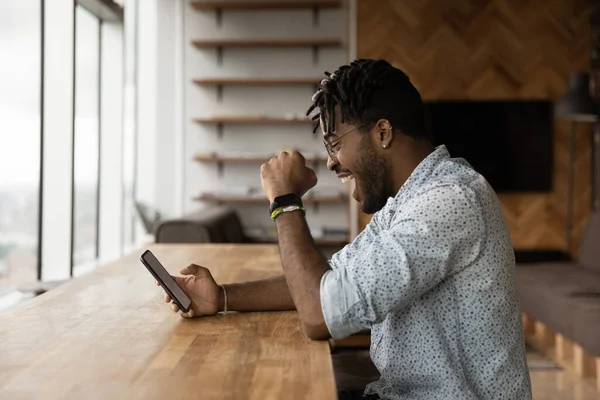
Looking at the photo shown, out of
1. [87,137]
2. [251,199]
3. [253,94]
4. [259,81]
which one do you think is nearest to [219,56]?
[253,94]

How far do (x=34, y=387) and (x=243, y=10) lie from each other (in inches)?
234

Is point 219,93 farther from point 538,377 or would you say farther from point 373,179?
point 373,179

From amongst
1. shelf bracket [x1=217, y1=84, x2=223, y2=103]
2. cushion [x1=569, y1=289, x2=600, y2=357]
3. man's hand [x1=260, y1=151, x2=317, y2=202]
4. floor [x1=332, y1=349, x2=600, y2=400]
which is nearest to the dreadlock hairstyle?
man's hand [x1=260, y1=151, x2=317, y2=202]

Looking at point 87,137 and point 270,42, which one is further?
point 270,42

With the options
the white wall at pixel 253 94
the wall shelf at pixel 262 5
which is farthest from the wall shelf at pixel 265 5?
the white wall at pixel 253 94

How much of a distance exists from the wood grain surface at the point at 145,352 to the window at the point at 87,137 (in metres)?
3.08

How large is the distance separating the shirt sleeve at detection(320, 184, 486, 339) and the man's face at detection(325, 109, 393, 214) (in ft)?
0.62

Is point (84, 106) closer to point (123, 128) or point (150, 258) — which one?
point (123, 128)

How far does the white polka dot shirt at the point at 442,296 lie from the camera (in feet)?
4.07

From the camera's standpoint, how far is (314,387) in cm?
110

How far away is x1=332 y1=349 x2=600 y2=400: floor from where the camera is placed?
6.98 feet

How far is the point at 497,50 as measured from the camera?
6777 mm

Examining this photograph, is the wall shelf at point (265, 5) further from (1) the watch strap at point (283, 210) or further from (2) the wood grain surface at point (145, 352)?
(1) the watch strap at point (283, 210)

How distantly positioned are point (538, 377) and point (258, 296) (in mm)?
2300
